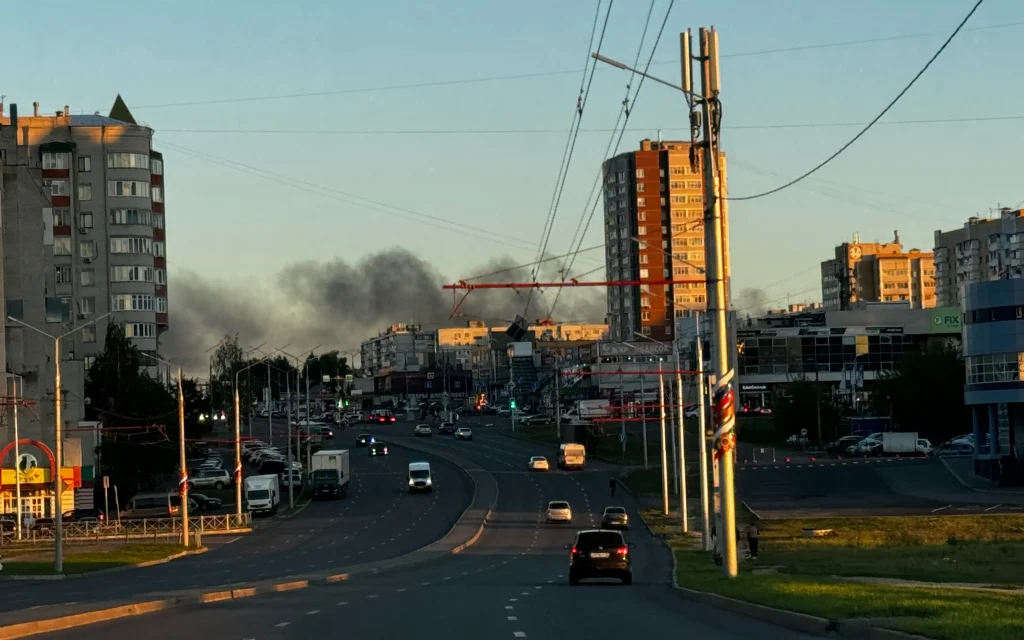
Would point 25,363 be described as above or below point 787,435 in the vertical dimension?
above

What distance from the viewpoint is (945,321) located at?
15800 cm

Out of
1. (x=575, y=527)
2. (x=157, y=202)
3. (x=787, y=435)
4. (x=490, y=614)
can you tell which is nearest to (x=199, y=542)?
(x=575, y=527)

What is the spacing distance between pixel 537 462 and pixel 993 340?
37.1 meters

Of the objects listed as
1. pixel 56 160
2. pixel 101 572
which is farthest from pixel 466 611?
pixel 56 160

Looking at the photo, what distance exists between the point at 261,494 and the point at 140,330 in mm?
37505

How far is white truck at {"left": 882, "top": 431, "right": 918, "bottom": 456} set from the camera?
11031cm

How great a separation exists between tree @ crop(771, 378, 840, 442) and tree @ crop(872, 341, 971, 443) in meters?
6.93

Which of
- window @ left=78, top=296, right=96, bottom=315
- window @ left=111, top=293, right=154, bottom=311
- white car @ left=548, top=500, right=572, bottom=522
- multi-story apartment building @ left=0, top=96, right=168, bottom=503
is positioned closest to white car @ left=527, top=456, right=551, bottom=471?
white car @ left=548, top=500, right=572, bottom=522

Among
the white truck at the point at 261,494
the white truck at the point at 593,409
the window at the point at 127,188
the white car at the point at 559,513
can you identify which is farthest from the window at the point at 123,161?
the white car at the point at 559,513

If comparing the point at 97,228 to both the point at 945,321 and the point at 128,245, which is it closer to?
the point at 128,245

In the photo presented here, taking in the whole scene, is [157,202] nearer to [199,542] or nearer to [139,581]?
[199,542]

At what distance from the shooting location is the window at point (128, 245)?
377 feet

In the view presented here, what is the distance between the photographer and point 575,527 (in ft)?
244

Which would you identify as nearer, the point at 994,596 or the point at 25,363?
the point at 994,596
